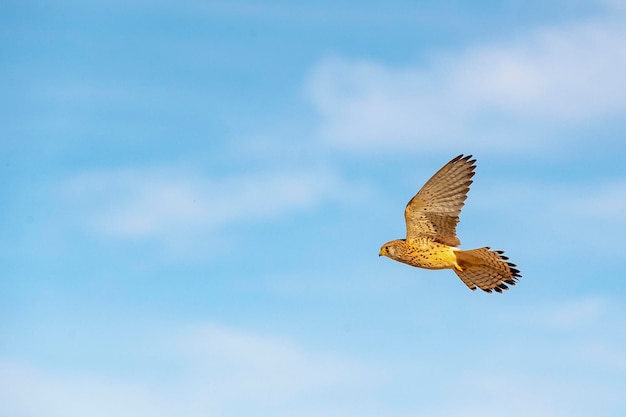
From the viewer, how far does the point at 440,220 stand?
14.4m

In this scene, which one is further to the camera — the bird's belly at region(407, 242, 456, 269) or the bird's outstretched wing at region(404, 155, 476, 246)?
the bird's belly at region(407, 242, 456, 269)

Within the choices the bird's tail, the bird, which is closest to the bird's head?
the bird

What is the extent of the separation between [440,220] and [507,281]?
1.49 metres

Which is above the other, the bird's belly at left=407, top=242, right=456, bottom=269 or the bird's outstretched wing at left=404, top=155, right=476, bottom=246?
the bird's outstretched wing at left=404, top=155, right=476, bottom=246

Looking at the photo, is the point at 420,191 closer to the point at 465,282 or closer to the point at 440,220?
the point at 440,220

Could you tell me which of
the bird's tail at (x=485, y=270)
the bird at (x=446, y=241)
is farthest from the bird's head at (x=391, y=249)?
the bird's tail at (x=485, y=270)

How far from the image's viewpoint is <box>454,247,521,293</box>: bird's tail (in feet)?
46.4

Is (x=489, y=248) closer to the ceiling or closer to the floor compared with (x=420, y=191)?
closer to the floor

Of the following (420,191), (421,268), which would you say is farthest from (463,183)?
(421,268)

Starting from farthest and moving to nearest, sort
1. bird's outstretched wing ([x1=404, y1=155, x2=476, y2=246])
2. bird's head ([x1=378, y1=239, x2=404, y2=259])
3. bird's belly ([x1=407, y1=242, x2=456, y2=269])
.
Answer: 1. bird's head ([x1=378, y1=239, x2=404, y2=259])
2. bird's belly ([x1=407, y1=242, x2=456, y2=269])
3. bird's outstretched wing ([x1=404, y1=155, x2=476, y2=246])

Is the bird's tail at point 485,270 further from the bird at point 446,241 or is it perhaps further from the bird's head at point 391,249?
the bird's head at point 391,249

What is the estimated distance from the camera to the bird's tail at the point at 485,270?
14148mm

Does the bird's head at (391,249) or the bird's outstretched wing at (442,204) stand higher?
the bird's outstretched wing at (442,204)

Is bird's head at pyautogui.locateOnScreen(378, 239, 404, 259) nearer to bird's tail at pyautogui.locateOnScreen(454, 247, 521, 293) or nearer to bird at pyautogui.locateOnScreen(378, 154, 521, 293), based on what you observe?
bird at pyautogui.locateOnScreen(378, 154, 521, 293)
